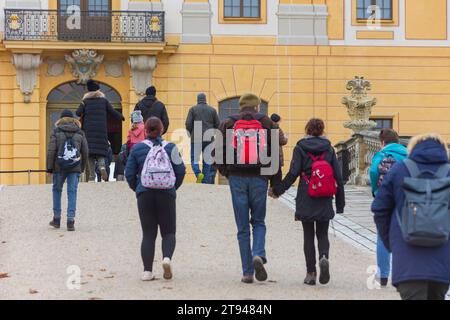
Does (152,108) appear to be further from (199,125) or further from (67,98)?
(67,98)

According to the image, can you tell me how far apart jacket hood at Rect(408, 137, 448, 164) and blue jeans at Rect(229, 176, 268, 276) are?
3519 mm

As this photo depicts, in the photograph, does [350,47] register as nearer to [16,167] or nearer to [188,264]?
[16,167]

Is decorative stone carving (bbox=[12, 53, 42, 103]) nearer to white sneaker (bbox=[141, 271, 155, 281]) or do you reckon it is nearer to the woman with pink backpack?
the woman with pink backpack

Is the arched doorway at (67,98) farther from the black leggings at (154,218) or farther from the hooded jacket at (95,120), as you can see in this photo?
the black leggings at (154,218)

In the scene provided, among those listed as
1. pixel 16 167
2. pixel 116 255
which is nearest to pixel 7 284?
pixel 116 255

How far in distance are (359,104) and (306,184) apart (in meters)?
13.7

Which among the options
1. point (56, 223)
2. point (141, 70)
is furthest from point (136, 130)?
point (141, 70)

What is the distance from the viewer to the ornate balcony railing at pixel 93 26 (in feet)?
94.3

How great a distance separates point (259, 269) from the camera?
10945 millimetres

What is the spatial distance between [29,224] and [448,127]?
16946mm

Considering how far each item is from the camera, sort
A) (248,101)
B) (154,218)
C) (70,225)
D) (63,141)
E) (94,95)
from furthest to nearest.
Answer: (94,95), (63,141), (70,225), (248,101), (154,218)

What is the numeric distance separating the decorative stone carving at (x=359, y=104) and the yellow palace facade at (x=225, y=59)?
4868 millimetres

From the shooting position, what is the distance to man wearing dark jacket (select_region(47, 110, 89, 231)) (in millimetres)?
14992

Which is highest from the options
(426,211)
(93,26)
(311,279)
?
(93,26)
